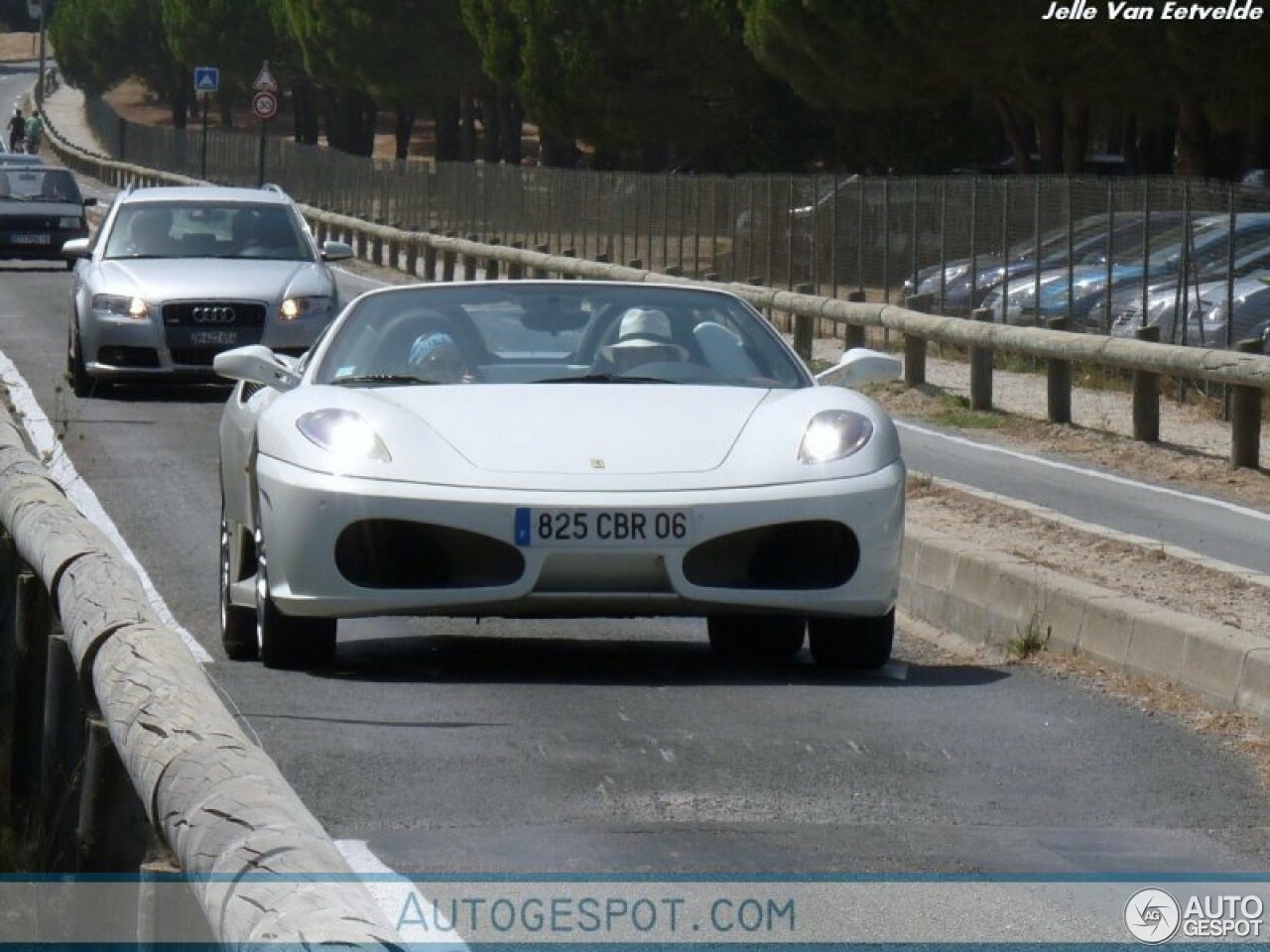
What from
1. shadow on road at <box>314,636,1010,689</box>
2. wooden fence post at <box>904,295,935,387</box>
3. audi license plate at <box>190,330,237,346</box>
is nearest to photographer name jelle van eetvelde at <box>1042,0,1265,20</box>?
wooden fence post at <box>904,295,935,387</box>

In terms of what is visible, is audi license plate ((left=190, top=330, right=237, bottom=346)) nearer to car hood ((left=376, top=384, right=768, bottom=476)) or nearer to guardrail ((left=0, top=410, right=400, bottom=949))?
car hood ((left=376, top=384, right=768, bottom=476))

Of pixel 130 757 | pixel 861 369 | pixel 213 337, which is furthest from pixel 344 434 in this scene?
pixel 213 337

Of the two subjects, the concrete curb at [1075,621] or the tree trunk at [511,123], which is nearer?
the concrete curb at [1075,621]

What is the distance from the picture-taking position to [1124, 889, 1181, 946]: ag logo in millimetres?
5828

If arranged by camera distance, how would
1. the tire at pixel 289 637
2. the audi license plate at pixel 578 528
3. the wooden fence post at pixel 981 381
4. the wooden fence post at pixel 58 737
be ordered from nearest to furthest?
the wooden fence post at pixel 58 737
the audi license plate at pixel 578 528
the tire at pixel 289 637
the wooden fence post at pixel 981 381

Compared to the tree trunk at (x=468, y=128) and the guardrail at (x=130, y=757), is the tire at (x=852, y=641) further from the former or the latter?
the tree trunk at (x=468, y=128)

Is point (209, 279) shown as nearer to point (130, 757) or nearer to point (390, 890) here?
point (390, 890)

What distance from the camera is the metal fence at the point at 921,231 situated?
25234mm

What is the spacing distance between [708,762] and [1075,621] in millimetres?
2741

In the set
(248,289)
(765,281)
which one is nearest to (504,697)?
(248,289)

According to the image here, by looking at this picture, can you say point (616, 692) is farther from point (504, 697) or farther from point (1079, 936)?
point (1079, 936)

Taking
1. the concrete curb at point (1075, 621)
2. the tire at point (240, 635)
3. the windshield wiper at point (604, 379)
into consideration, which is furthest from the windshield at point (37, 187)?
the windshield wiper at point (604, 379)

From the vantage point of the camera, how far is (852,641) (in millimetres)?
9570

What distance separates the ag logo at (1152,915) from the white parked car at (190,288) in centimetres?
1585
